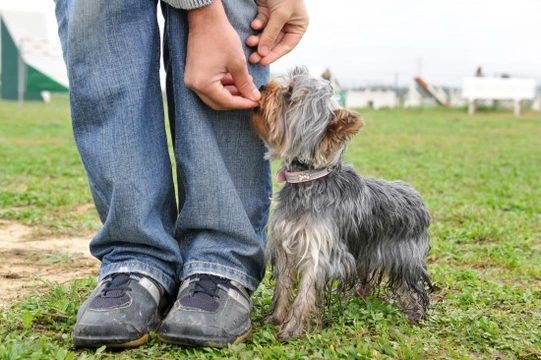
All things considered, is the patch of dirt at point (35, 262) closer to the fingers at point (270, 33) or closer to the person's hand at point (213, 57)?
the person's hand at point (213, 57)

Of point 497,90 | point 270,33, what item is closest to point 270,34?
point 270,33

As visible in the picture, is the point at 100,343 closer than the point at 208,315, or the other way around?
the point at 100,343

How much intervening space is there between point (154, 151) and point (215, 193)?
34cm

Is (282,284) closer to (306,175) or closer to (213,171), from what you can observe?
(306,175)

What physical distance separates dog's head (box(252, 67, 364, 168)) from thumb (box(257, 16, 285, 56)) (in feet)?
0.55

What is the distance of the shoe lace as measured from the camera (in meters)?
2.96

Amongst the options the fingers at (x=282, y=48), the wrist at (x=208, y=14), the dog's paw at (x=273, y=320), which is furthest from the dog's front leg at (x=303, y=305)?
the wrist at (x=208, y=14)

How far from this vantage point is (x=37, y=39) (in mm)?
34844

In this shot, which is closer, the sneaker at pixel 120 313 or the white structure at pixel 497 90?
the sneaker at pixel 120 313

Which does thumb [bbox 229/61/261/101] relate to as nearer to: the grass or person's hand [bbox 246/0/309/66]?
person's hand [bbox 246/0/309/66]

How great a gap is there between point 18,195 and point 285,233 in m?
4.12

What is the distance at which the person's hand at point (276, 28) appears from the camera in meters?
3.25

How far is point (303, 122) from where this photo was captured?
3.22m

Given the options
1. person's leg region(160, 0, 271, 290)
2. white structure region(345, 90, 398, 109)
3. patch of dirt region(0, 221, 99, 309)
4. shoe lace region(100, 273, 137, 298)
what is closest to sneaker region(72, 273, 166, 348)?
shoe lace region(100, 273, 137, 298)
